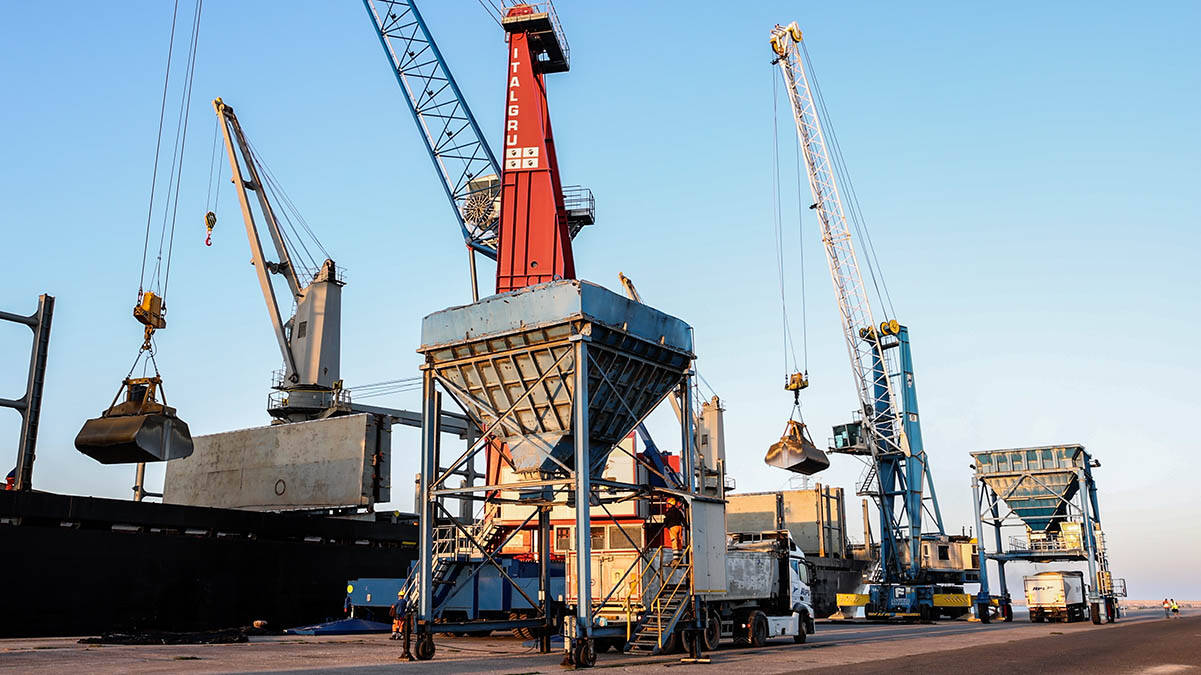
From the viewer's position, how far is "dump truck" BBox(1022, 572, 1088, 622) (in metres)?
50.9

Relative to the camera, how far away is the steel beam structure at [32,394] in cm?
3472

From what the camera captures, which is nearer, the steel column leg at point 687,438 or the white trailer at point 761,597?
the steel column leg at point 687,438

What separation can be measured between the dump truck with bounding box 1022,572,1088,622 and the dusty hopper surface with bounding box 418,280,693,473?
36.7 metres

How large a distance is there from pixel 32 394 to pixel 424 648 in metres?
23.3

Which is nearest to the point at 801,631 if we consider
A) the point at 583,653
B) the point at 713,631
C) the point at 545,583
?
the point at 713,631

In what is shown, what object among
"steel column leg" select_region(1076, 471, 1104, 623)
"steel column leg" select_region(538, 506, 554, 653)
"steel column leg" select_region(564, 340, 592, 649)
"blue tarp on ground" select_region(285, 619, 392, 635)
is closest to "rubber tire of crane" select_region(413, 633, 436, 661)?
"steel column leg" select_region(538, 506, 554, 653)

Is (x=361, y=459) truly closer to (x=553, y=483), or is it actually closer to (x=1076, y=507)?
(x=553, y=483)

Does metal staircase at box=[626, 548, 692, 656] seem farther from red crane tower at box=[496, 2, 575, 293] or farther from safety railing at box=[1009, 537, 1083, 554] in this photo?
safety railing at box=[1009, 537, 1083, 554]

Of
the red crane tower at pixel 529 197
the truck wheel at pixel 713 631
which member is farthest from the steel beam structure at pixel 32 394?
the truck wheel at pixel 713 631

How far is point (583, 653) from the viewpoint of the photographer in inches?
798

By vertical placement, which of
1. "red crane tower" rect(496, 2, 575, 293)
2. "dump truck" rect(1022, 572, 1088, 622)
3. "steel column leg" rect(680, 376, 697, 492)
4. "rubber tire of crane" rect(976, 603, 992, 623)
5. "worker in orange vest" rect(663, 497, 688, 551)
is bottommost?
"rubber tire of crane" rect(976, 603, 992, 623)

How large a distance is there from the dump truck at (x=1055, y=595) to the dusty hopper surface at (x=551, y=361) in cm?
3671

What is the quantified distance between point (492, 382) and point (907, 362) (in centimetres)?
5596

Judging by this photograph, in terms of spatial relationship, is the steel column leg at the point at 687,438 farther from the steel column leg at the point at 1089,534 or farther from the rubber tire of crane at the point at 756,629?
the steel column leg at the point at 1089,534
